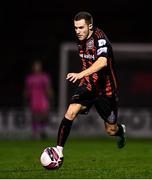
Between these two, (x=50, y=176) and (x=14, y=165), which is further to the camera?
(x=14, y=165)

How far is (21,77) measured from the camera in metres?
24.5

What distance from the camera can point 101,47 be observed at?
1007 centimetres

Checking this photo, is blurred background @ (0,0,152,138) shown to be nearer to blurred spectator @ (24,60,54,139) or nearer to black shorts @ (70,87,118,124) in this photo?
blurred spectator @ (24,60,54,139)

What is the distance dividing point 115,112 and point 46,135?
8.35 metres

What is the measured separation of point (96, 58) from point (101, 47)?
185 mm

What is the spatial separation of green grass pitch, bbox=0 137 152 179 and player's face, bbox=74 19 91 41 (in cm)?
158

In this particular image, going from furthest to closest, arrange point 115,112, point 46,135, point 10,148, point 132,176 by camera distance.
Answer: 1. point 46,135
2. point 10,148
3. point 115,112
4. point 132,176

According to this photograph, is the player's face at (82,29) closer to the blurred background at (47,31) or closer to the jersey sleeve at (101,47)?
the jersey sleeve at (101,47)

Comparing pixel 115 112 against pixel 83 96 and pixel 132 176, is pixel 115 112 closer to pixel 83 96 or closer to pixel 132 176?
pixel 83 96

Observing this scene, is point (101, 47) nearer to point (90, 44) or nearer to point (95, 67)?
point (90, 44)

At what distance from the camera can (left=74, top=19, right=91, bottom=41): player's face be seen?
32.8 ft

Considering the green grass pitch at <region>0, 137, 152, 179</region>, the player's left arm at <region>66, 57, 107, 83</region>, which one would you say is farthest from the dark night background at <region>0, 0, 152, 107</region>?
the player's left arm at <region>66, 57, 107, 83</region>

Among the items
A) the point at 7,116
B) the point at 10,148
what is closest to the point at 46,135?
the point at 7,116

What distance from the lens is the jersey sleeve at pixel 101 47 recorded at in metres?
10.0
